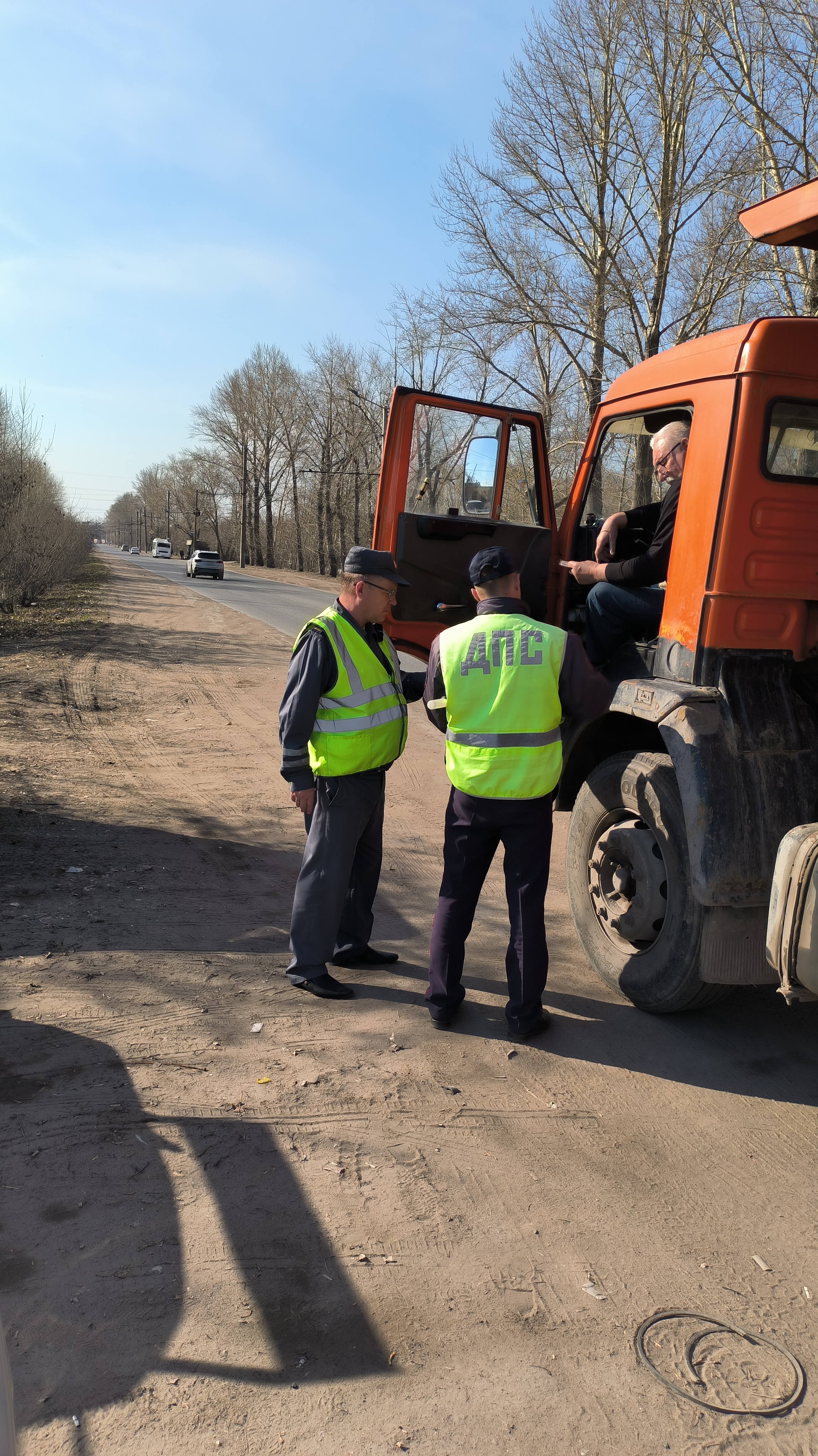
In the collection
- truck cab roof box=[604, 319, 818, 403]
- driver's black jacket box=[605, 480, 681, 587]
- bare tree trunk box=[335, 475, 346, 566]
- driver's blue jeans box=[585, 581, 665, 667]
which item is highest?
bare tree trunk box=[335, 475, 346, 566]

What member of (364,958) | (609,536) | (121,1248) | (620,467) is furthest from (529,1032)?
(620,467)

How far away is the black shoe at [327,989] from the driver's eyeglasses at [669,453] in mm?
2569

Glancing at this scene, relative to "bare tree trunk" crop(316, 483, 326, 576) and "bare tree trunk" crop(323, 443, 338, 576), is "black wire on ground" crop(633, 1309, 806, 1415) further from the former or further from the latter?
"bare tree trunk" crop(323, 443, 338, 576)

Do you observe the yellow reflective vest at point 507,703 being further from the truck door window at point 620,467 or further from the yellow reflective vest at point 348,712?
the truck door window at point 620,467

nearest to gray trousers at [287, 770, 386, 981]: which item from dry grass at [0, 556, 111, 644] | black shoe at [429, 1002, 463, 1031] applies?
black shoe at [429, 1002, 463, 1031]

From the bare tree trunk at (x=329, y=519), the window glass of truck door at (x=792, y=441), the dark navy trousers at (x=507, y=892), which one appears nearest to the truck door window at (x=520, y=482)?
the window glass of truck door at (x=792, y=441)

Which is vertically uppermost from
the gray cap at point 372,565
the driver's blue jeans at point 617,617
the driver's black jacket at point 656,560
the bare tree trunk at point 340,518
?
the bare tree trunk at point 340,518

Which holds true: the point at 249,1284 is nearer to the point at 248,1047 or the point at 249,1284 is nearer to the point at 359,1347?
the point at 359,1347

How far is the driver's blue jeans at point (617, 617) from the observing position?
420 cm

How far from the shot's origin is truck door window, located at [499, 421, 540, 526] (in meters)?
5.31

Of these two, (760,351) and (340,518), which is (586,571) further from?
(340,518)

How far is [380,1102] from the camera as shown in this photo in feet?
10.9

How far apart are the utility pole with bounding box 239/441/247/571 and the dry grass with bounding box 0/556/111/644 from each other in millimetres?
45675

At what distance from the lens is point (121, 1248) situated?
2.59 m
